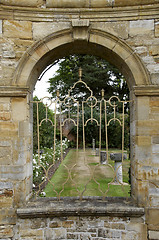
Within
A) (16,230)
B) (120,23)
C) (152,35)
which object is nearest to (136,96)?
(152,35)

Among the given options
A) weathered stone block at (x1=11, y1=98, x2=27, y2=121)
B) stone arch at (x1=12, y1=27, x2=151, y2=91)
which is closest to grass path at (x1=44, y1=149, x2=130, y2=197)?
weathered stone block at (x1=11, y1=98, x2=27, y2=121)

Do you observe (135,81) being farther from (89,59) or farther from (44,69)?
(89,59)

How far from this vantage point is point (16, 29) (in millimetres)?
3145

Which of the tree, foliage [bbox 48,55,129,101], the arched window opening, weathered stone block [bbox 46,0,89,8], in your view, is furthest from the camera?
foliage [bbox 48,55,129,101]

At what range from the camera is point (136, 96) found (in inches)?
122

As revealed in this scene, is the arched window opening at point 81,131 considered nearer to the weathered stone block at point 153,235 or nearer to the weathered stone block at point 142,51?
the weathered stone block at point 153,235

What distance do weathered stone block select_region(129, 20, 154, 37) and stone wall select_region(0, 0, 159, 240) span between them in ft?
0.04

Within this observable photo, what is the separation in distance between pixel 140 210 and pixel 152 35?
2587 millimetres

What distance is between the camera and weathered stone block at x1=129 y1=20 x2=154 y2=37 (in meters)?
3.14

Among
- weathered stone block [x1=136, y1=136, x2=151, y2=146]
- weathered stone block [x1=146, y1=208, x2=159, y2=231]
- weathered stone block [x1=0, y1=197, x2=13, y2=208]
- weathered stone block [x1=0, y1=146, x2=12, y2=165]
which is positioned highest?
weathered stone block [x1=136, y1=136, x2=151, y2=146]

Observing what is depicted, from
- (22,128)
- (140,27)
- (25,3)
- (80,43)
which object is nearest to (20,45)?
(25,3)

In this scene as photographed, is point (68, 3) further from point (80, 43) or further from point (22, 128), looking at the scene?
point (22, 128)

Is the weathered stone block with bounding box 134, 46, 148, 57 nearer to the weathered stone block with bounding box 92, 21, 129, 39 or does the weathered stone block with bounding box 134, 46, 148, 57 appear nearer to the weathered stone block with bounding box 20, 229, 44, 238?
the weathered stone block with bounding box 92, 21, 129, 39

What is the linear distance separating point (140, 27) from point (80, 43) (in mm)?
950
